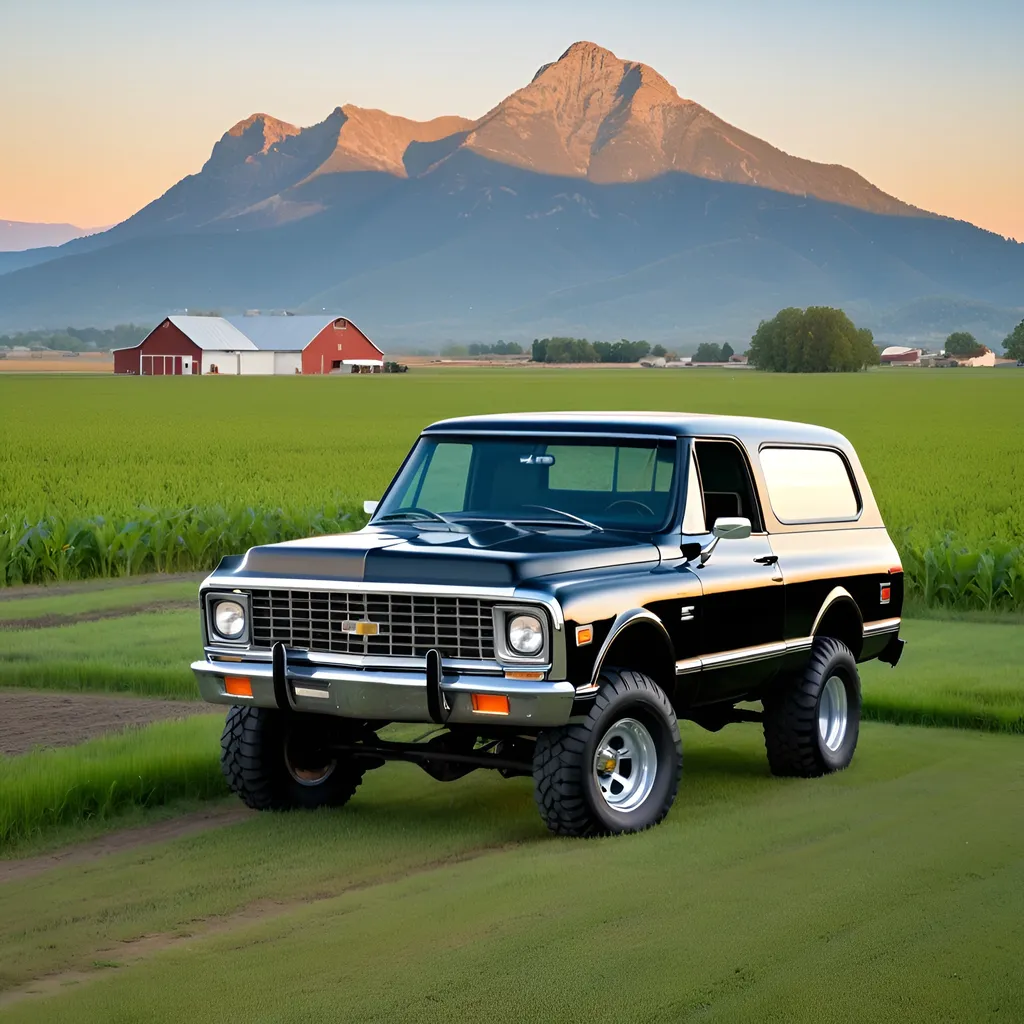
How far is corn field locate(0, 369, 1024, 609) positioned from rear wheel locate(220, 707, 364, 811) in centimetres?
1150

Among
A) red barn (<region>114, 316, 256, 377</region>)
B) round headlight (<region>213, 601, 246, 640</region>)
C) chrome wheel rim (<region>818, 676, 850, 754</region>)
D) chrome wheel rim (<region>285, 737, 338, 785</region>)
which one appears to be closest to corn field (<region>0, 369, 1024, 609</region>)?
chrome wheel rim (<region>818, 676, 850, 754</region>)

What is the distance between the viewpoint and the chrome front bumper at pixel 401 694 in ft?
27.8

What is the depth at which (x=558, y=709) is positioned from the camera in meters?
8.46

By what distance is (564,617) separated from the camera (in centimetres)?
848

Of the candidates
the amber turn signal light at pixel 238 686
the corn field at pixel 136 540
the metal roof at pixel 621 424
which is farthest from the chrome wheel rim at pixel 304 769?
the corn field at pixel 136 540

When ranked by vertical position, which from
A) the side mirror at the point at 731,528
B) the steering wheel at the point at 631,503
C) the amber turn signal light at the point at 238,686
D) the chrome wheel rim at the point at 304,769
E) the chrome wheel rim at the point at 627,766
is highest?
the steering wheel at the point at 631,503

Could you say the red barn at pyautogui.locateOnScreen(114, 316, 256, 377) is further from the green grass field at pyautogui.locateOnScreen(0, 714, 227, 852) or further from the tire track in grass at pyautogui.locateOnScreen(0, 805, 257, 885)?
the tire track in grass at pyautogui.locateOnScreen(0, 805, 257, 885)

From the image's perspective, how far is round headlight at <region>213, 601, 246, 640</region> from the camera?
9344 millimetres

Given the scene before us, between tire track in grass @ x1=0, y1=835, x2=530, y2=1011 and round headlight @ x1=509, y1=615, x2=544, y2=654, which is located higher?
round headlight @ x1=509, y1=615, x2=544, y2=654

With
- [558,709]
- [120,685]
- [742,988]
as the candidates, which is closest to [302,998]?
[742,988]

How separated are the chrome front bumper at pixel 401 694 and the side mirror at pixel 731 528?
1.65m

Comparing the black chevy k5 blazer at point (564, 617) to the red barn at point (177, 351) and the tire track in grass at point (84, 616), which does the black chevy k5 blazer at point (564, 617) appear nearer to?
the tire track in grass at point (84, 616)

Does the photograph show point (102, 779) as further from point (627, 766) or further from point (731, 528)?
point (731, 528)

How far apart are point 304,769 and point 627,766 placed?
187 centimetres
